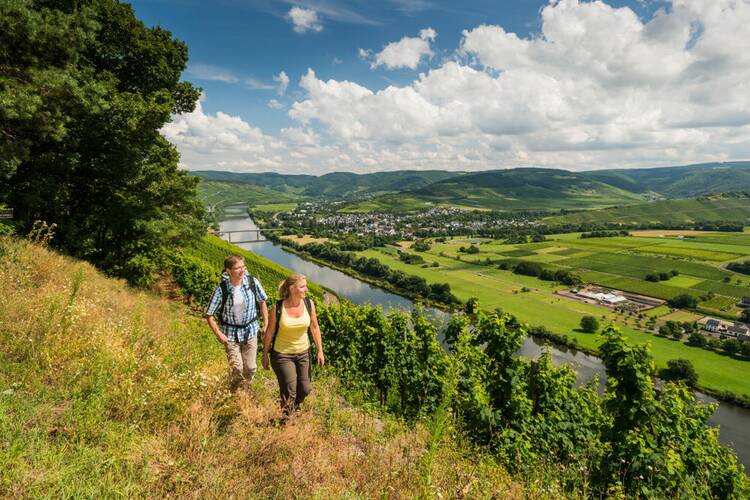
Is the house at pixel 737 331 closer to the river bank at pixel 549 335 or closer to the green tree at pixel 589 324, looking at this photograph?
the green tree at pixel 589 324

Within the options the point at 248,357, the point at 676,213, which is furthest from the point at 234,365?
the point at 676,213

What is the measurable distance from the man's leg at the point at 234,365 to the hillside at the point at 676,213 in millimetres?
171071

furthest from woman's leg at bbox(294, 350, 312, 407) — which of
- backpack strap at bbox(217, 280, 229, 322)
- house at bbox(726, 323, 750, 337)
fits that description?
house at bbox(726, 323, 750, 337)

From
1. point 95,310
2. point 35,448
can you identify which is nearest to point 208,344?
point 95,310

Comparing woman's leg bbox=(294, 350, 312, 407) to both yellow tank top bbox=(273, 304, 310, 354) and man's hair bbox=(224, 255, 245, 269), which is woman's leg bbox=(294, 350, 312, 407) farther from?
man's hair bbox=(224, 255, 245, 269)

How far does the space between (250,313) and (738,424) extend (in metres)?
43.6

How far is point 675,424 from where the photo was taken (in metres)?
6.94

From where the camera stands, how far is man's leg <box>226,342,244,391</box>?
17.0 feet

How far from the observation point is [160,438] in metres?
3.52

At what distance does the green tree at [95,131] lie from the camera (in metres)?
9.09

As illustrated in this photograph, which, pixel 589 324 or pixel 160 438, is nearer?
pixel 160 438

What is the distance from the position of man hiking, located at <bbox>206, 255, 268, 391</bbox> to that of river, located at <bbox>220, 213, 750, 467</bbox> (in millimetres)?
5193

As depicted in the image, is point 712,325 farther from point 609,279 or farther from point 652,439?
point 652,439

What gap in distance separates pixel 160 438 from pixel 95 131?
1321 centimetres
